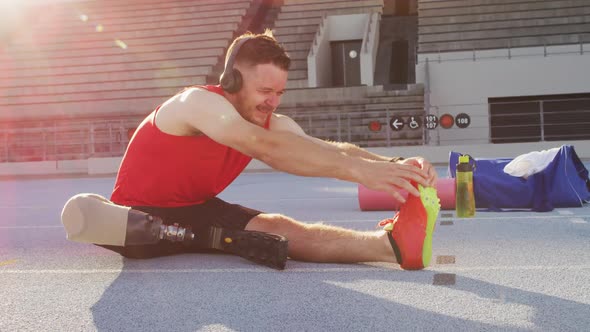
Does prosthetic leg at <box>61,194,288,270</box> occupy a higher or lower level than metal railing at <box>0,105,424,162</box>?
lower

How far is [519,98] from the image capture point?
550 inches

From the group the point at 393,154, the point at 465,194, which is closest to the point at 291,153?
the point at 465,194

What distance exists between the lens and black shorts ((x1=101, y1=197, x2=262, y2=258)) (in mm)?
2754

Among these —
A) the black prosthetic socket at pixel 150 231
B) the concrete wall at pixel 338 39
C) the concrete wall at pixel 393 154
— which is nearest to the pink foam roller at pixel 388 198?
the black prosthetic socket at pixel 150 231

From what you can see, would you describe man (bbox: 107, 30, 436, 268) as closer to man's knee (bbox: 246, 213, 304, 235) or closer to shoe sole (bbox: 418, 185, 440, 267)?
man's knee (bbox: 246, 213, 304, 235)

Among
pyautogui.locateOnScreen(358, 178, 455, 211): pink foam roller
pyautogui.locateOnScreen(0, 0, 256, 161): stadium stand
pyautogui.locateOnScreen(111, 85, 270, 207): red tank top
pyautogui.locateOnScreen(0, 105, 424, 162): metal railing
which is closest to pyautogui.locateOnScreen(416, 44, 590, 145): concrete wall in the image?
pyautogui.locateOnScreen(0, 105, 424, 162): metal railing

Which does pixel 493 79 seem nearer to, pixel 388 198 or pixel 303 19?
pixel 303 19

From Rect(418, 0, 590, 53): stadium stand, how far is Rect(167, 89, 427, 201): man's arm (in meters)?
13.1

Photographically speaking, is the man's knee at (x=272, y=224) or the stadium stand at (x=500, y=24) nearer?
the man's knee at (x=272, y=224)

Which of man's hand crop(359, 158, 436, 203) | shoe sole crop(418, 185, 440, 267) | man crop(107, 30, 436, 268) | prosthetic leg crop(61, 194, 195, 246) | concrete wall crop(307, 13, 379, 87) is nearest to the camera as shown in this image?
man's hand crop(359, 158, 436, 203)

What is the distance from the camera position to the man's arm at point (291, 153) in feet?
6.36

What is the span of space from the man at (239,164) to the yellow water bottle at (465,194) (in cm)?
162

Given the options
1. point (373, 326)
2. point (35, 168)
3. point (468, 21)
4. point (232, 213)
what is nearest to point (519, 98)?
point (468, 21)

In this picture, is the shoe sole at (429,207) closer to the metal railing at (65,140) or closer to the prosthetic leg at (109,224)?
the prosthetic leg at (109,224)
